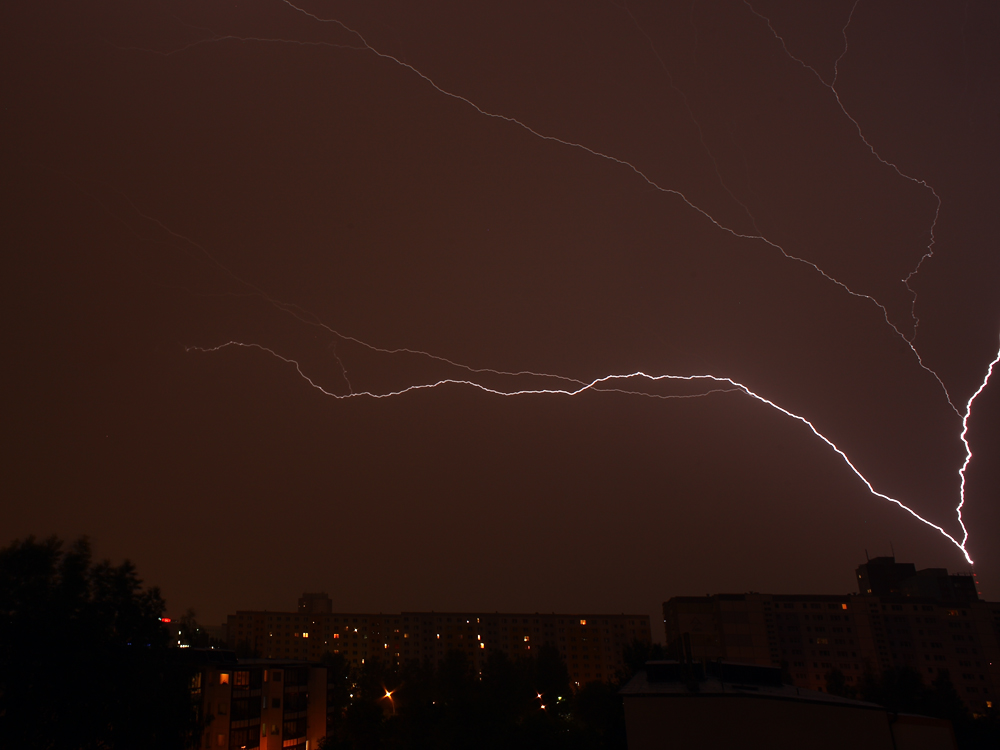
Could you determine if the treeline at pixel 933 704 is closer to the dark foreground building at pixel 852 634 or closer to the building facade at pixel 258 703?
the dark foreground building at pixel 852 634

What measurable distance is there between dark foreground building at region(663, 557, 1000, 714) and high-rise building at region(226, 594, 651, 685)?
10.5 m

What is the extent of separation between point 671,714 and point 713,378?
13.1 metres

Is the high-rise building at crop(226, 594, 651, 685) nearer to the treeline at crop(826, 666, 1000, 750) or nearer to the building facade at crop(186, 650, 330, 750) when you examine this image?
the treeline at crop(826, 666, 1000, 750)

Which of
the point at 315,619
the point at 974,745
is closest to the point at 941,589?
the point at 974,745

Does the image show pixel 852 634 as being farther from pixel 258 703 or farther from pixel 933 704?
pixel 258 703

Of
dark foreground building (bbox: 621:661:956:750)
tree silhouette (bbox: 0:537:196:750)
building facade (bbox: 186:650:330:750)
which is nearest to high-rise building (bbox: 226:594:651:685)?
building facade (bbox: 186:650:330:750)

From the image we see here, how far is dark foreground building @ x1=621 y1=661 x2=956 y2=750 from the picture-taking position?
794 cm

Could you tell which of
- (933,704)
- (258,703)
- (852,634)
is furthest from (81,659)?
(852,634)

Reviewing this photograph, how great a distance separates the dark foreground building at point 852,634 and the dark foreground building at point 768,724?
29.5 m

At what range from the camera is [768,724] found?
26.5ft

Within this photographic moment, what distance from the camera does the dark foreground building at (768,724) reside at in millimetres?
7941

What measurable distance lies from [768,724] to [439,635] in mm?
48255

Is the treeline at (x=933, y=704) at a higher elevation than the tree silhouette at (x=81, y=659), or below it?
below

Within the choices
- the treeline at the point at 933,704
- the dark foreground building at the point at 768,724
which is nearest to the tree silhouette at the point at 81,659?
the dark foreground building at the point at 768,724
